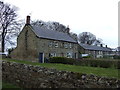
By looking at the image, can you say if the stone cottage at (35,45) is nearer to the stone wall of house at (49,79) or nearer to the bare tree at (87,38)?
the stone wall of house at (49,79)

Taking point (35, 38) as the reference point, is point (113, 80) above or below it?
below

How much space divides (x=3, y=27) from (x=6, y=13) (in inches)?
130

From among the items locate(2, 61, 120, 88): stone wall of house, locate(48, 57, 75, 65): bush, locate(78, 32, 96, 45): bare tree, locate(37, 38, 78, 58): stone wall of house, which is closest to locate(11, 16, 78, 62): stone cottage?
locate(37, 38, 78, 58): stone wall of house

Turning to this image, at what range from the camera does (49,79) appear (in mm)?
12133

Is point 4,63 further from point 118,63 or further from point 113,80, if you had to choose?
point 118,63

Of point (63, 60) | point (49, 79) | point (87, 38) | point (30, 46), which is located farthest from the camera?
point (87, 38)

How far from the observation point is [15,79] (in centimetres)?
1295

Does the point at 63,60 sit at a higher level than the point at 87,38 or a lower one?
lower

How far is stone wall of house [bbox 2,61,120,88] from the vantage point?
36.0 feet

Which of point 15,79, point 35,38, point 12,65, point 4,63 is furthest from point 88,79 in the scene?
point 35,38

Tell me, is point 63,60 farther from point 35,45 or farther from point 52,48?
point 52,48

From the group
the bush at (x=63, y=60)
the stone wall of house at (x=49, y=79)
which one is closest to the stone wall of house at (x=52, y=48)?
the bush at (x=63, y=60)

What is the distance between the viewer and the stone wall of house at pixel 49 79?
1098 cm

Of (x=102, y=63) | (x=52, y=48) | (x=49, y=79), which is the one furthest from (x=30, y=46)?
(x=49, y=79)
